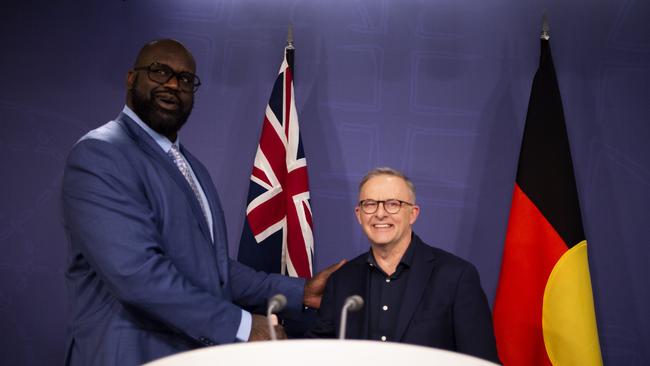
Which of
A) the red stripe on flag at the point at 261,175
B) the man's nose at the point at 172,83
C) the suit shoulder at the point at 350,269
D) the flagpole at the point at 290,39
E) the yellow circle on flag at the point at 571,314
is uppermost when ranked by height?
the flagpole at the point at 290,39

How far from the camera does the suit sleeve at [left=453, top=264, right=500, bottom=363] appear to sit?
7.93 feet

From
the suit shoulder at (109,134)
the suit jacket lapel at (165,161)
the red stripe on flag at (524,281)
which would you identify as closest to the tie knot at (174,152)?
the suit jacket lapel at (165,161)

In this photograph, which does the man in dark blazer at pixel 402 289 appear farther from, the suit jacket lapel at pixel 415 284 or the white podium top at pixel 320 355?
the white podium top at pixel 320 355

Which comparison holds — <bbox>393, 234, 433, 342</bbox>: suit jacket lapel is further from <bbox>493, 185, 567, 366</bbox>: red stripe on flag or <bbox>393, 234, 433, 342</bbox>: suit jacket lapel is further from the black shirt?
<bbox>493, 185, 567, 366</bbox>: red stripe on flag

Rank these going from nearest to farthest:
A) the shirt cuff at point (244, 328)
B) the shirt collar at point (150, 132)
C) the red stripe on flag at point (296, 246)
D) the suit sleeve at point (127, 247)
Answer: the suit sleeve at point (127, 247), the shirt cuff at point (244, 328), the shirt collar at point (150, 132), the red stripe on flag at point (296, 246)

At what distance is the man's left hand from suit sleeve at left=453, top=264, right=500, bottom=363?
1.94ft

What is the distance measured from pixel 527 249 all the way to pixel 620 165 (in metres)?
0.72

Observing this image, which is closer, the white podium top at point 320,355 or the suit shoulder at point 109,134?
the white podium top at point 320,355

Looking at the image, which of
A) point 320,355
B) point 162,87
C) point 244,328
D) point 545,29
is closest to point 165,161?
point 162,87

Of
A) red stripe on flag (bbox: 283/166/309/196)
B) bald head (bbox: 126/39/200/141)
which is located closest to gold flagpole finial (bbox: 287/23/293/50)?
red stripe on flag (bbox: 283/166/309/196)

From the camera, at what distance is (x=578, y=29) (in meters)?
3.83

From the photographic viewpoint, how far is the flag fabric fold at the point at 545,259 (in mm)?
3371

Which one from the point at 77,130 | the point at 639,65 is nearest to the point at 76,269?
the point at 77,130

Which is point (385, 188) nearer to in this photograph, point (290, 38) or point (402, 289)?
point (402, 289)
